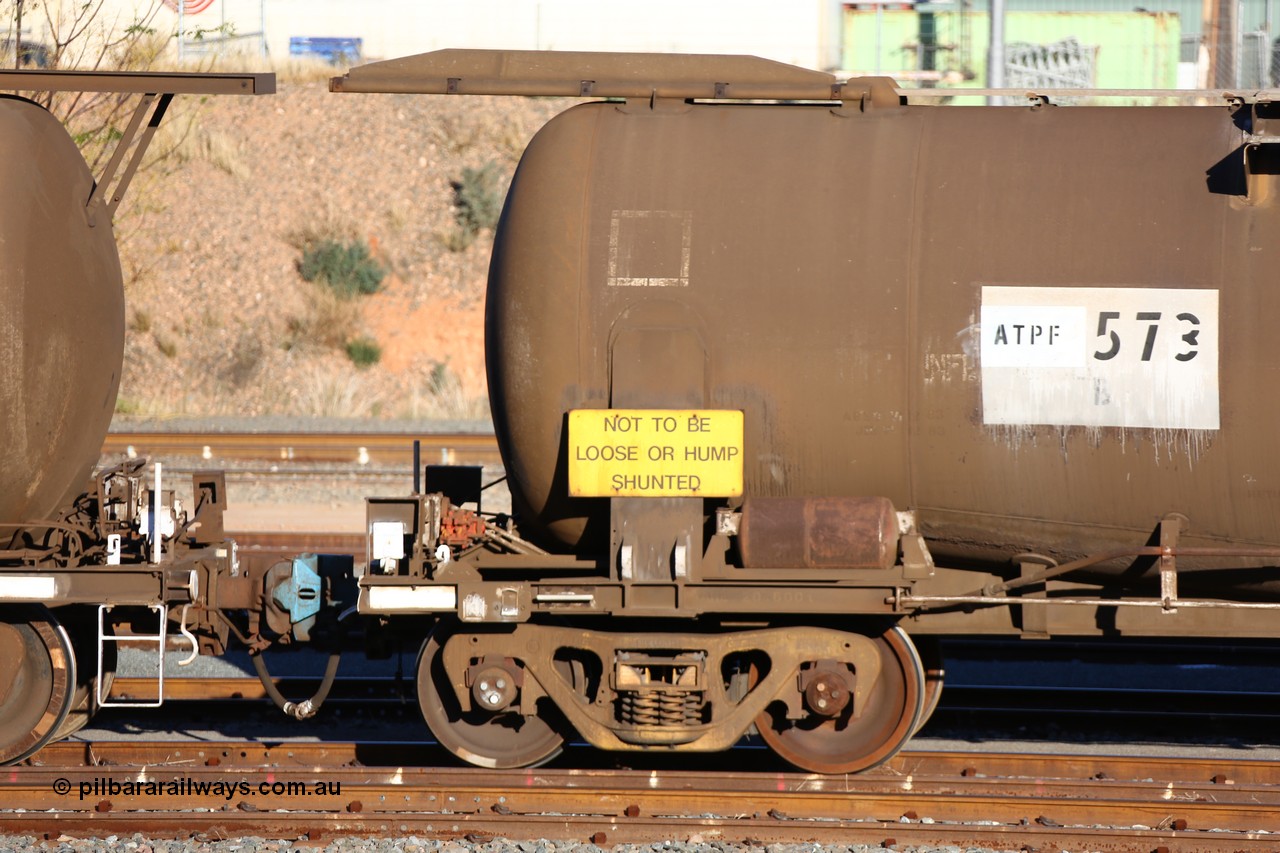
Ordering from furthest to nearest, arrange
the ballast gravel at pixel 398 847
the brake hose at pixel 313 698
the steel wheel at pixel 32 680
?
the brake hose at pixel 313 698 < the steel wheel at pixel 32 680 < the ballast gravel at pixel 398 847

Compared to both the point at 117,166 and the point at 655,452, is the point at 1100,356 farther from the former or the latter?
the point at 117,166

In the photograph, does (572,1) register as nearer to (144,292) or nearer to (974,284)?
(144,292)

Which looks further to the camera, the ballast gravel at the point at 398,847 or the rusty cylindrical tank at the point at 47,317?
the rusty cylindrical tank at the point at 47,317

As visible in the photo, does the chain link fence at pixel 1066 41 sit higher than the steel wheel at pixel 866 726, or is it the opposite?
the chain link fence at pixel 1066 41

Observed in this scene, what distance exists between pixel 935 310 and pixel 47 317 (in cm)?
524

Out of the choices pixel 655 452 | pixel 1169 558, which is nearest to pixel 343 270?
pixel 655 452

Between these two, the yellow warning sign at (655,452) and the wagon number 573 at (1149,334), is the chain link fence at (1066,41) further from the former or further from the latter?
the yellow warning sign at (655,452)

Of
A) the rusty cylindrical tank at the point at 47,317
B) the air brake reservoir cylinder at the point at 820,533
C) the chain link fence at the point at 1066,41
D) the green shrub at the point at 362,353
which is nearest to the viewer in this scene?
the air brake reservoir cylinder at the point at 820,533

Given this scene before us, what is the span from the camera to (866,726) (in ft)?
25.9

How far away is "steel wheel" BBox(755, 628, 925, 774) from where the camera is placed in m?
7.68

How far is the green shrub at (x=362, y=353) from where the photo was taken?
2722 cm

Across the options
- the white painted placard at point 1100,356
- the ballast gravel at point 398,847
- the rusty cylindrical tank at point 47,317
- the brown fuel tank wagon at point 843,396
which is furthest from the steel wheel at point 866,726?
the rusty cylindrical tank at point 47,317

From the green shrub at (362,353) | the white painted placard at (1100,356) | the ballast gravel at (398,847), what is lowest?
the ballast gravel at (398,847)

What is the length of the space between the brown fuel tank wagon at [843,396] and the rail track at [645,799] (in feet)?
1.06
